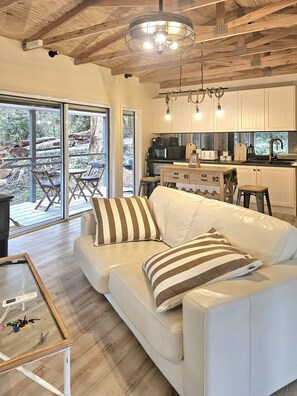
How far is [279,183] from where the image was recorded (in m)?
6.00

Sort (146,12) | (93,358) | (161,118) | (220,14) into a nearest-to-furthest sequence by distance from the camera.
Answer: (93,358) → (146,12) → (220,14) → (161,118)

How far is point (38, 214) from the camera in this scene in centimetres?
554

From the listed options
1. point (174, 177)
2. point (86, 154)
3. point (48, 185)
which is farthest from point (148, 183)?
point (48, 185)

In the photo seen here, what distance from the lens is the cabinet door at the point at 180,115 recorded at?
7250mm

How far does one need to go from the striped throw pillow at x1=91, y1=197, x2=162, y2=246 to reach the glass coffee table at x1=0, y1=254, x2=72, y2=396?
0.74m

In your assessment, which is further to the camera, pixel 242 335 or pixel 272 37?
pixel 272 37

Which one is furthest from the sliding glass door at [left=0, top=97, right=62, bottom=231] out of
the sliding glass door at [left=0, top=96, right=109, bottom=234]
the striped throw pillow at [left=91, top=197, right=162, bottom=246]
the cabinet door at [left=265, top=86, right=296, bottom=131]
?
the cabinet door at [left=265, top=86, right=296, bottom=131]

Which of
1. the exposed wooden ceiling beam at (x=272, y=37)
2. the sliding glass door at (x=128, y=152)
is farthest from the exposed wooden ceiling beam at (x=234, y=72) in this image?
the sliding glass door at (x=128, y=152)

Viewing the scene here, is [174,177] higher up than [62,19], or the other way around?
[62,19]

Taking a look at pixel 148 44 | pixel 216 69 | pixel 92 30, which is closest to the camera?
pixel 148 44

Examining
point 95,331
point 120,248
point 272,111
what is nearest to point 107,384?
point 95,331

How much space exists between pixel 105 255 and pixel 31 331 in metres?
0.94

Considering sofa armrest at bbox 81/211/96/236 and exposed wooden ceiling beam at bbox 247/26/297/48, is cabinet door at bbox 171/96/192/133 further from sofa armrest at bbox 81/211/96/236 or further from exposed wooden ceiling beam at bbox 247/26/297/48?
sofa armrest at bbox 81/211/96/236

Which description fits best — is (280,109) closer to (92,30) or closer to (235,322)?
(92,30)
